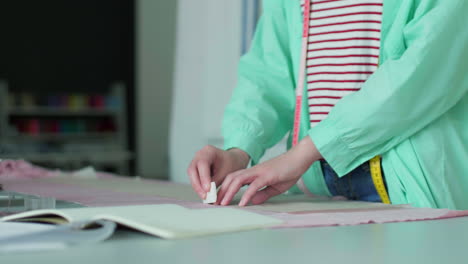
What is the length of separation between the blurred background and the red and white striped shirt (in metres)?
5.12

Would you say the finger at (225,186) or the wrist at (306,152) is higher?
the wrist at (306,152)

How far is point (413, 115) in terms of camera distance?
1061 mm

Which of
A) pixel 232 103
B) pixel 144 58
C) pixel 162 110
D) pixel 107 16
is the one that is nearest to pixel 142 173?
pixel 162 110

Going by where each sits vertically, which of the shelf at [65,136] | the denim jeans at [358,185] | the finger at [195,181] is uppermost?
the finger at [195,181]

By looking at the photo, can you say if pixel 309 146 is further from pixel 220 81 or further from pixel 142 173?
pixel 142 173

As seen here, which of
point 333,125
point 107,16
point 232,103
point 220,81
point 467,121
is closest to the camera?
point 333,125

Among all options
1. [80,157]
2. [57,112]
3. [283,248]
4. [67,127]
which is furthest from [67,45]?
[283,248]

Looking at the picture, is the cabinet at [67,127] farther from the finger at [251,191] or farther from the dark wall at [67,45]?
the finger at [251,191]

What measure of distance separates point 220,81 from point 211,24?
342 millimetres

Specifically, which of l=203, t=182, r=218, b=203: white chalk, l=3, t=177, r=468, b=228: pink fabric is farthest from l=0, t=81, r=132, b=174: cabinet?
l=203, t=182, r=218, b=203: white chalk

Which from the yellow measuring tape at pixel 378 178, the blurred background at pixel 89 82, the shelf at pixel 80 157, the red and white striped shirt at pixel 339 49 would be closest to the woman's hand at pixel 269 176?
the yellow measuring tape at pixel 378 178

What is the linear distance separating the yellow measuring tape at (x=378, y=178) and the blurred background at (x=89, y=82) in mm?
5270

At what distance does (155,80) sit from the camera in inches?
323

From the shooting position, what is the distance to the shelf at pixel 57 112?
7137 mm
